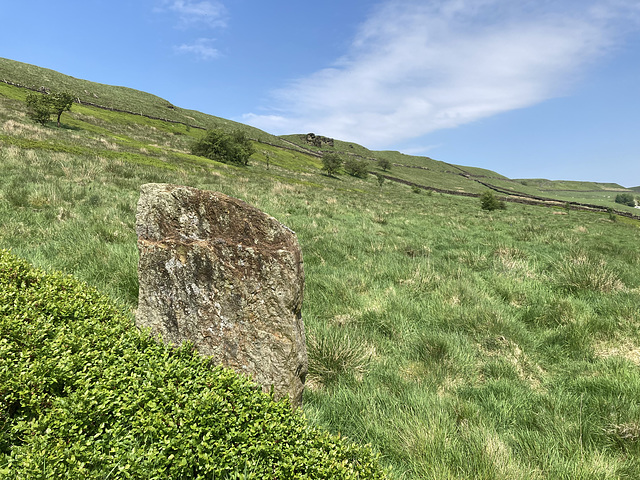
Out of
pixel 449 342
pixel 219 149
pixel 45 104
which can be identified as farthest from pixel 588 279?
pixel 219 149

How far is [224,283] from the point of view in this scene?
326 centimetres

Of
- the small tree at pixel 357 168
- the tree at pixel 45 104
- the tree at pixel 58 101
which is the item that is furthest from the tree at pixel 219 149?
the small tree at pixel 357 168

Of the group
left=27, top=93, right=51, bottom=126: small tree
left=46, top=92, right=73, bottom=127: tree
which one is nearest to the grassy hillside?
left=27, top=93, right=51, bottom=126: small tree

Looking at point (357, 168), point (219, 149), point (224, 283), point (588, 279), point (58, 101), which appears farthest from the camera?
point (357, 168)

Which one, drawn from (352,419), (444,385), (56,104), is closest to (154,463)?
(352,419)

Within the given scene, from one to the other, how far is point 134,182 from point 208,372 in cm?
1457

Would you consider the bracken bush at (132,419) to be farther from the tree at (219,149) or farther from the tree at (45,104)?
the tree at (219,149)

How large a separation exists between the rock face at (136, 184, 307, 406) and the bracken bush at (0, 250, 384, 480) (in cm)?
32

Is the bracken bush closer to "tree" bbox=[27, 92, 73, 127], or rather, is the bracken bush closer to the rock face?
the rock face

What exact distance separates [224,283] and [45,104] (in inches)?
2057

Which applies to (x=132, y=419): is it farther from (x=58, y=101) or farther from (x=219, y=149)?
(x=219, y=149)

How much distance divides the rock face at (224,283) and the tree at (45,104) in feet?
158

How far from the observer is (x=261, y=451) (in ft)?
7.16

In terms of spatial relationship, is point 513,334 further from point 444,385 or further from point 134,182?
point 134,182
